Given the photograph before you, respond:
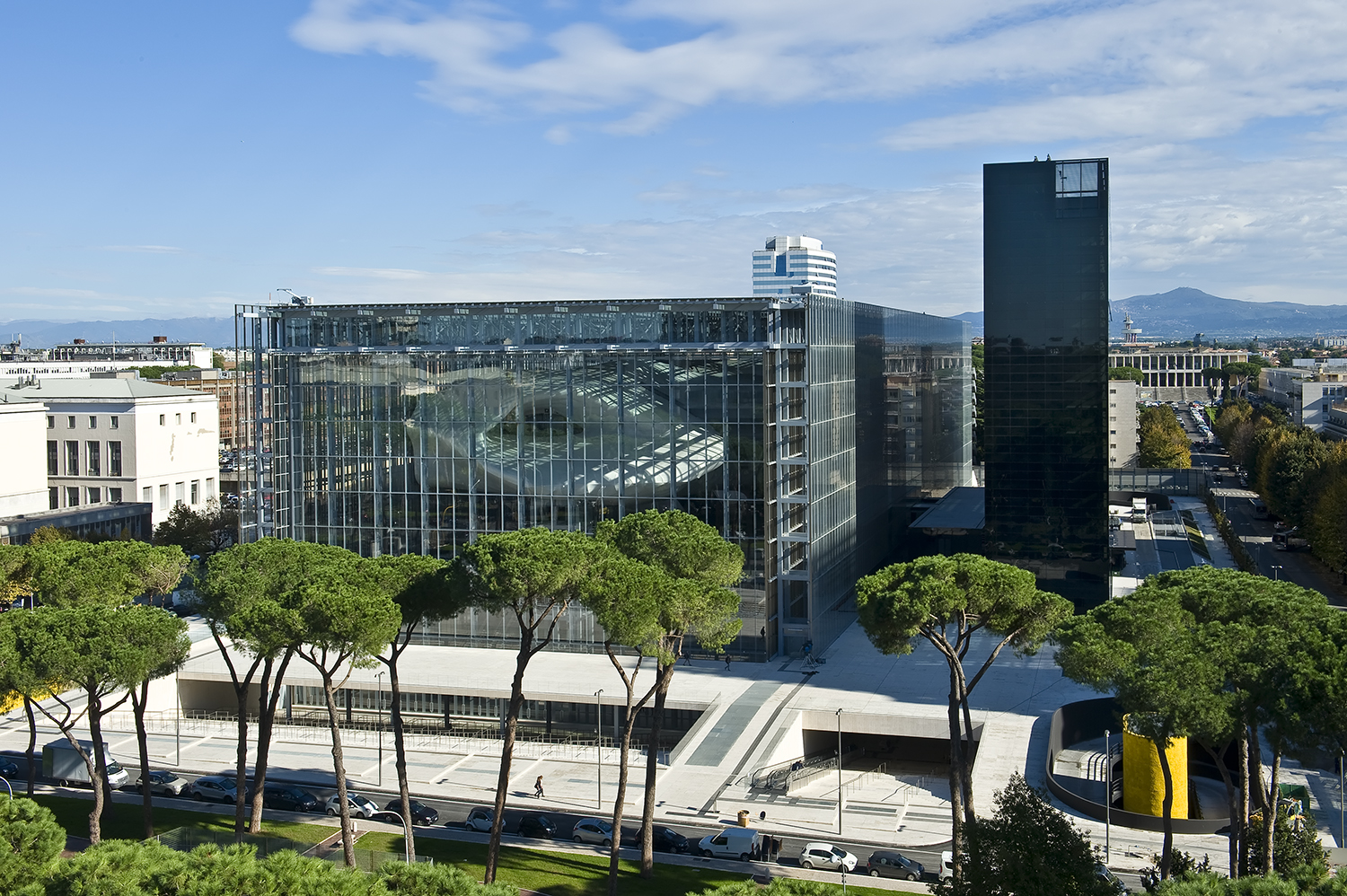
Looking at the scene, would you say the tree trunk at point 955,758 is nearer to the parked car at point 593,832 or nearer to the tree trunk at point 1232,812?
the tree trunk at point 1232,812

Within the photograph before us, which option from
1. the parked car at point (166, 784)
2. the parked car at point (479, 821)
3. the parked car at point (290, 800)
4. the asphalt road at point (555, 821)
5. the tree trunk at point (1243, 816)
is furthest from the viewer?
the parked car at point (166, 784)

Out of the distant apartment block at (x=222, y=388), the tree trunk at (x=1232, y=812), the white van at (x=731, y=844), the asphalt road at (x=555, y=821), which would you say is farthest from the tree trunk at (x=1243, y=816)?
the distant apartment block at (x=222, y=388)

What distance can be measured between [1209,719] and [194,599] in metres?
35.1

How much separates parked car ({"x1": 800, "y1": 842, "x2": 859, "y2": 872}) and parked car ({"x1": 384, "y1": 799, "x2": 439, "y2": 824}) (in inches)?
526

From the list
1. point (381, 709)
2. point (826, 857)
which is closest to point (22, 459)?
point (381, 709)

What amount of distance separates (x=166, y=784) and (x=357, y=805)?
28.4 ft

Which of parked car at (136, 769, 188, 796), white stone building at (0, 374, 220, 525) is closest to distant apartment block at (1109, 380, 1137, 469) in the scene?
white stone building at (0, 374, 220, 525)

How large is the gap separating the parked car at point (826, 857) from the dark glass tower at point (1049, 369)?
99.9 feet

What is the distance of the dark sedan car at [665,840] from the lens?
39.8 meters

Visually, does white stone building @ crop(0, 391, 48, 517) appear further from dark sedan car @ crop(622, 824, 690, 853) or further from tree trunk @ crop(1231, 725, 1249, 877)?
tree trunk @ crop(1231, 725, 1249, 877)

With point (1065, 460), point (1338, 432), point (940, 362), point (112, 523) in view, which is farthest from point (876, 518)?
point (1338, 432)

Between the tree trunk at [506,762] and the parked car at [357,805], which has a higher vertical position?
the tree trunk at [506,762]

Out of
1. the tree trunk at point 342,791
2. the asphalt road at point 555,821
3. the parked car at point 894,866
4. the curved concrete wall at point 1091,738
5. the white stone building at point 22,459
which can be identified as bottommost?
the asphalt road at point 555,821

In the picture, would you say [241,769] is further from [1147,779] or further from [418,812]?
[1147,779]
